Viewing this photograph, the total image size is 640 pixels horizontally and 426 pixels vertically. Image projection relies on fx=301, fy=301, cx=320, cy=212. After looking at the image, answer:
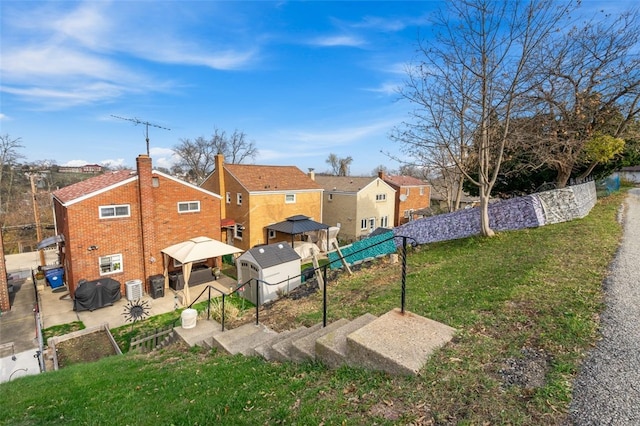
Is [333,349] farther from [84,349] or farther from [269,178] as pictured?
[269,178]

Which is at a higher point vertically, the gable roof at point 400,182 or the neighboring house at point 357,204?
the gable roof at point 400,182

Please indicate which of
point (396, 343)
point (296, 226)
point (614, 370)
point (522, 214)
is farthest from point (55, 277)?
point (522, 214)

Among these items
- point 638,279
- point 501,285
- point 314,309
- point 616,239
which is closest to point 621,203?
point 616,239

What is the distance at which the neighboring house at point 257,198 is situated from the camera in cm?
2188

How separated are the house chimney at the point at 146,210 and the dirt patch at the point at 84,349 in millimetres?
5138

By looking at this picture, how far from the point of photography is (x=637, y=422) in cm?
275

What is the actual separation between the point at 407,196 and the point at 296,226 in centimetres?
1743

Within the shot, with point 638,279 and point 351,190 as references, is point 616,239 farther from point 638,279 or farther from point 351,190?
point 351,190

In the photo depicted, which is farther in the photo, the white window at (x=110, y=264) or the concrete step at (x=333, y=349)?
the white window at (x=110, y=264)

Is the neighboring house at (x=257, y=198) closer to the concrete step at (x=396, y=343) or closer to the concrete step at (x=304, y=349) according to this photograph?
the concrete step at (x=304, y=349)

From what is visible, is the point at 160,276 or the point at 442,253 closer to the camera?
the point at 442,253

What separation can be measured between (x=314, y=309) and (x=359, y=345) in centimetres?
470

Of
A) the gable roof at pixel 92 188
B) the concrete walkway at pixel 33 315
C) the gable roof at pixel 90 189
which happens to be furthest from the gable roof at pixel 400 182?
the gable roof at pixel 90 189

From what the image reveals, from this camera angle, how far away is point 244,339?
6.84 meters
